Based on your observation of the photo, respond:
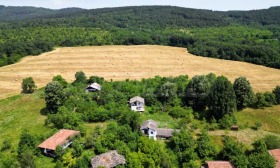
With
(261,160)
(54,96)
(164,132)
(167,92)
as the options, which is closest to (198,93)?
(167,92)

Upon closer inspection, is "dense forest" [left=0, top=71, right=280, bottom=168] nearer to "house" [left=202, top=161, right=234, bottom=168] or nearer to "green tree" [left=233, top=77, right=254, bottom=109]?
"green tree" [left=233, top=77, right=254, bottom=109]

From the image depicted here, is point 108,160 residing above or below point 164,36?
below

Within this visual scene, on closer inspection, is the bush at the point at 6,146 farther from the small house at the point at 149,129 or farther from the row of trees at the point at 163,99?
the small house at the point at 149,129

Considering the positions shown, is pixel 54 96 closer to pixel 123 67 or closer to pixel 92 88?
pixel 92 88

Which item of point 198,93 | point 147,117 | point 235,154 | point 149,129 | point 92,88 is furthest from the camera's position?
point 92,88

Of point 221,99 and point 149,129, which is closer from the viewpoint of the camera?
point 149,129

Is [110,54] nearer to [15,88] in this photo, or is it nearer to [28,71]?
[28,71]

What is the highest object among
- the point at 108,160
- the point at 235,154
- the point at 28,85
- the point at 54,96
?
the point at 54,96
